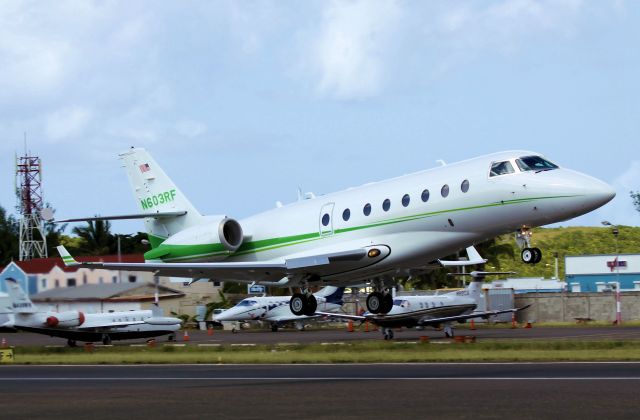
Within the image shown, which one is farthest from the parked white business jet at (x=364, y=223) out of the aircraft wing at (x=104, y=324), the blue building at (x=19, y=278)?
the aircraft wing at (x=104, y=324)

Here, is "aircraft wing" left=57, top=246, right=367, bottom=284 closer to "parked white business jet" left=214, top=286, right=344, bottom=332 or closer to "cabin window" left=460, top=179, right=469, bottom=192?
"cabin window" left=460, top=179, right=469, bottom=192

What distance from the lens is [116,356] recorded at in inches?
1395

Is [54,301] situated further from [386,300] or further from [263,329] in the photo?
[263,329]

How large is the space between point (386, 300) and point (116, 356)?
9.44 metres

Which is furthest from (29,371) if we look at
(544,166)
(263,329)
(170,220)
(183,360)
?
(263,329)

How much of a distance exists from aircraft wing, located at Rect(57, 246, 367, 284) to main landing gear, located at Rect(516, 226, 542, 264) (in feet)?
13.9

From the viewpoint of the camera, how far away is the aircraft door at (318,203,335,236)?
30.7m

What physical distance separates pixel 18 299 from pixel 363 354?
1775 cm

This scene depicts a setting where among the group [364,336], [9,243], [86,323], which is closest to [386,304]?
[364,336]

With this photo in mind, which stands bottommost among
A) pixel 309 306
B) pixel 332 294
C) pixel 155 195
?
pixel 309 306

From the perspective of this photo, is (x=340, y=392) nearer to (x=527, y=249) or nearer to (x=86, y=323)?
(x=527, y=249)

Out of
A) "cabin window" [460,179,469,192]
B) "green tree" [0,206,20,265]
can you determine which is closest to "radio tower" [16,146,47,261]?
Result: "green tree" [0,206,20,265]

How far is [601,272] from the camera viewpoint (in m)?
79.3

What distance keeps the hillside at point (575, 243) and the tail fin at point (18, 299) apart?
9253cm
